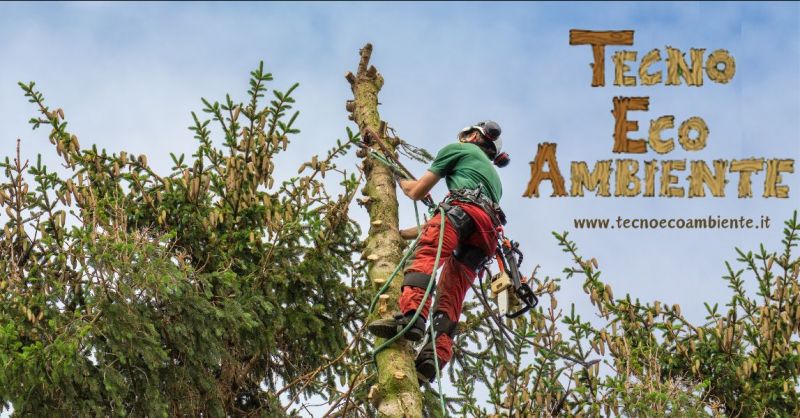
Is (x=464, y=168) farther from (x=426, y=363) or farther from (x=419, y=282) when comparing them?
(x=426, y=363)

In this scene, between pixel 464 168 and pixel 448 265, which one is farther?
pixel 464 168

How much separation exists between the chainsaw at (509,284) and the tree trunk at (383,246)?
69 centimetres

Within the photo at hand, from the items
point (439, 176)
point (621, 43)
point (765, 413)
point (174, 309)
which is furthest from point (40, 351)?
point (621, 43)

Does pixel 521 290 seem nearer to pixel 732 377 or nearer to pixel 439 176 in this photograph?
pixel 439 176

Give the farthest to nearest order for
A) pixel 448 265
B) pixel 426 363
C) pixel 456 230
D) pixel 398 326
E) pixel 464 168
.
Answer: pixel 464 168, pixel 448 265, pixel 456 230, pixel 426 363, pixel 398 326

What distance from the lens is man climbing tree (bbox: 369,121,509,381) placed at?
294 inches

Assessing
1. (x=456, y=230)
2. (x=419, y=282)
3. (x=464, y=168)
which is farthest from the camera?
(x=464, y=168)

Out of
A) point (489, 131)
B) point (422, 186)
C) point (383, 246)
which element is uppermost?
point (489, 131)

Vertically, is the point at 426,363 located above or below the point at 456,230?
below

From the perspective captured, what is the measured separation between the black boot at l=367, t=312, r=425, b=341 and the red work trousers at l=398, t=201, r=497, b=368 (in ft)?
0.25

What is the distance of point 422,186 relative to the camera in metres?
7.99

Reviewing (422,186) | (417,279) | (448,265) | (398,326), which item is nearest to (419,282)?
(417,279)

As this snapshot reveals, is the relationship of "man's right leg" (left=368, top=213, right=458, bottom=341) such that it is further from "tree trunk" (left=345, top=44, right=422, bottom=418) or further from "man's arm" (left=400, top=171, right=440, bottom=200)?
"man's arm" (left=400, top=171, right=440, bottom=200)

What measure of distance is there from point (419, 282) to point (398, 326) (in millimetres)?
328
